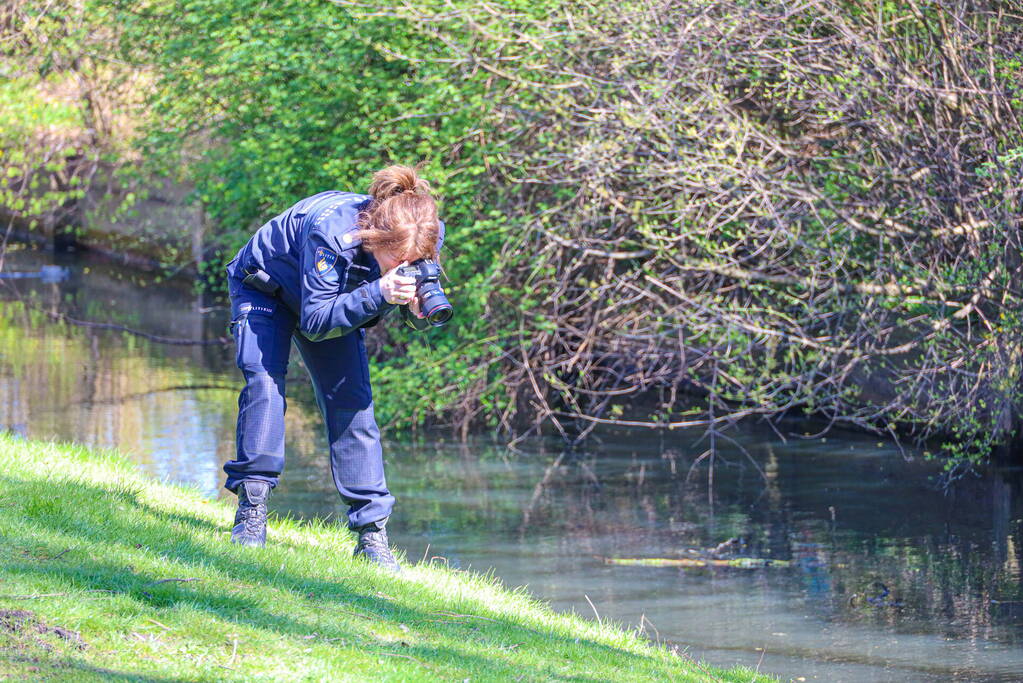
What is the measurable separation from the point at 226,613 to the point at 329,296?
1.38m

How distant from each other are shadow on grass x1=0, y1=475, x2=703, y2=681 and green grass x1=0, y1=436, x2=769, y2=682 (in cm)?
1

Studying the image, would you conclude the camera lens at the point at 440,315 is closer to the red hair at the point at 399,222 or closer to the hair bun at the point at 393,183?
the red hair at the point at 399,222

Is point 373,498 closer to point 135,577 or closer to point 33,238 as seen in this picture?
point 135,577

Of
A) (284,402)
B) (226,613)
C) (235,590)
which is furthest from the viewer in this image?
(284,402)

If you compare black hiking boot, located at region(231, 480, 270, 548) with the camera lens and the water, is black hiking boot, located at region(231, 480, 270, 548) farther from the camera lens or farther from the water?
the water

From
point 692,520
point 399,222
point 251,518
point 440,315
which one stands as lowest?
point 692,520

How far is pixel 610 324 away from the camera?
13141 mm

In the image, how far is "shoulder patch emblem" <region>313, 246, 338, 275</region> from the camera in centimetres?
538

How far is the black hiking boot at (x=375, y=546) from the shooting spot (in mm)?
6164

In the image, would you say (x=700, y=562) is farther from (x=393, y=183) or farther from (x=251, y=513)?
(x=393, y=183)

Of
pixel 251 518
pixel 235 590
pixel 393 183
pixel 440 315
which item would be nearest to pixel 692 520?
pixel 251 518

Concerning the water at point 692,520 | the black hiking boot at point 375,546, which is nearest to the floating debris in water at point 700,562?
the water at point 692,520

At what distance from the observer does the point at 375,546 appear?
6.20m

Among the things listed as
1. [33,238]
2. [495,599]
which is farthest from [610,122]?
[33,238]
